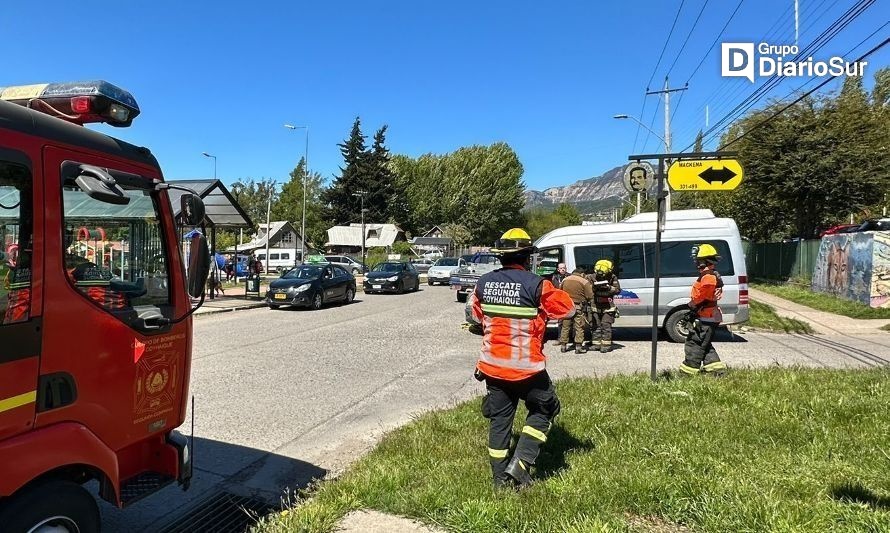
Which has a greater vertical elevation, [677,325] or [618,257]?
[618,257]

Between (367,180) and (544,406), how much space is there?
257 feet

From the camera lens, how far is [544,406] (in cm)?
405

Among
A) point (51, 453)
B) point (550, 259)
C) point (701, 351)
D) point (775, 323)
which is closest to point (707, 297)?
point (701, 351)

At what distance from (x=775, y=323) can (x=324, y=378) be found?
11.3 meters

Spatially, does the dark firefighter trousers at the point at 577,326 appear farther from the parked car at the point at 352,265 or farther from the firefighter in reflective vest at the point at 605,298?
the parked car at the point at 352,265

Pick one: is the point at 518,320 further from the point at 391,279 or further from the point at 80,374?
the point at 391,279

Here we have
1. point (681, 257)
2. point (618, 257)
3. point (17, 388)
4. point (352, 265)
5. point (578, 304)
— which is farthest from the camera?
point (352, 265)

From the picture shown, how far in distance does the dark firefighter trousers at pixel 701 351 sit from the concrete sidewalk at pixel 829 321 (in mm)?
7656

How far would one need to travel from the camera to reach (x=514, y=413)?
4086mm

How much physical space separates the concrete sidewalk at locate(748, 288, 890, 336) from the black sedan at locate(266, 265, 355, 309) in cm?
1391

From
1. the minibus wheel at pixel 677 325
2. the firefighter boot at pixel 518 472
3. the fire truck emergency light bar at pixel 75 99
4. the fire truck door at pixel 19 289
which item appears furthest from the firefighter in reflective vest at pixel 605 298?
the fire truck door at pixel 19 289

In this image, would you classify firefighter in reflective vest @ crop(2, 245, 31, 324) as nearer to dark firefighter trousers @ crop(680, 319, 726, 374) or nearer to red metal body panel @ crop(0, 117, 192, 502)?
red metal body panel @ crop(0, 117, 192, 502)

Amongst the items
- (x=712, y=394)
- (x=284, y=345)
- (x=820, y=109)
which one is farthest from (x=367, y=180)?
(x=712, y=394)

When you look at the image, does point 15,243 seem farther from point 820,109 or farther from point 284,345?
point 820,109
